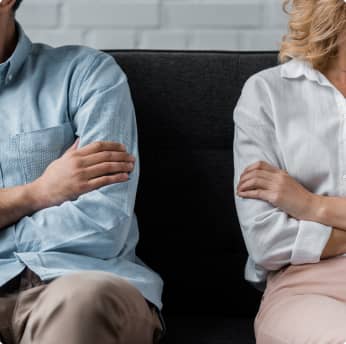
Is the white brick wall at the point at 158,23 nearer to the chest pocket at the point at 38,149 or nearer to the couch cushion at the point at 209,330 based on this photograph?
the chest pocket at the point at 38,149

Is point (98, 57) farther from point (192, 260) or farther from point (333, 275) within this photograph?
point (333, 275)

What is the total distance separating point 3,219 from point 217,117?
56 centimetres

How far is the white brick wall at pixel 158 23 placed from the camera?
2.35 meters

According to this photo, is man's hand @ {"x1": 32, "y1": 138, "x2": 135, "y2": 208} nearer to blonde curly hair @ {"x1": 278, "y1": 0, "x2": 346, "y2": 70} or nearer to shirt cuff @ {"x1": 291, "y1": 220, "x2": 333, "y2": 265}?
shirt cuff @ {"x1": 291, "y1": 220, "x2": 333, "y2": 265}

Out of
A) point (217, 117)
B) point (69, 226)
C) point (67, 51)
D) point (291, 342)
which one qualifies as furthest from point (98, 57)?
point (291, 342)

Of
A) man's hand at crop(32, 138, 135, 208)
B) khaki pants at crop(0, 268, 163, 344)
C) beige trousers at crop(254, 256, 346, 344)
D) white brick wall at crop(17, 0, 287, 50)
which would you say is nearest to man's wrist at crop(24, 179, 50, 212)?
man's hand at crop(32, 138, 135, 208)

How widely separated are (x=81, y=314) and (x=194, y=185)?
68 centimetres

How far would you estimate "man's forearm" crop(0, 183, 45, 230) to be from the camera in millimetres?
1663

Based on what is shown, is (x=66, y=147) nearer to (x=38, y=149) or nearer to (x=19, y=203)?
(x=38, y=149)

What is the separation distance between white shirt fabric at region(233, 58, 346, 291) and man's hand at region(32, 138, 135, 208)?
0.83 feet

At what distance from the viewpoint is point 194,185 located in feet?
6.50

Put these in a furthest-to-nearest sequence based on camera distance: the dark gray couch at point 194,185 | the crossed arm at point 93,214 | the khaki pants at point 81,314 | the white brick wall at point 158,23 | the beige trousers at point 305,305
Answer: the white brick wall at point 158,23
the dark gray couch at point 194,185
the crossed arm at point 93,214
the beige trousers at point 305,305
the khaki pants at point 81,314

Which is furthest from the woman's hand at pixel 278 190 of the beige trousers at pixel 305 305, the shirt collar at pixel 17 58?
the shirt collar at pixel 17 58

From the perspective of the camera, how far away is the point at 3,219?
1673 millimetres
